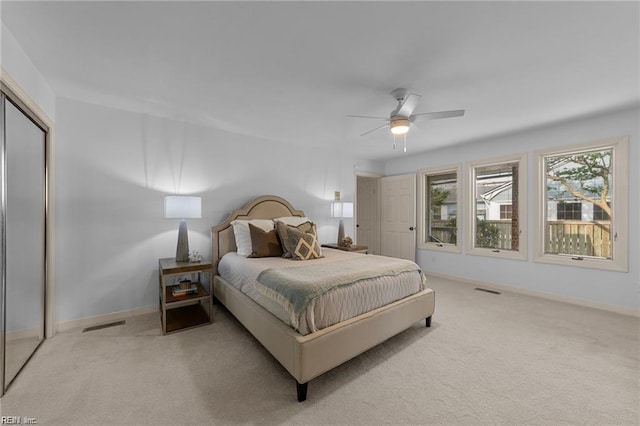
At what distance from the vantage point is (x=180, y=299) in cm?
280

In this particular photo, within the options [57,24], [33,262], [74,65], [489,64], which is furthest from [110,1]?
[489,64]

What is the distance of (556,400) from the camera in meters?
1.75

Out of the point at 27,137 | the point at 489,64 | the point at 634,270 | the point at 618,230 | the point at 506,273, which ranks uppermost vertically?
the point at 489,64

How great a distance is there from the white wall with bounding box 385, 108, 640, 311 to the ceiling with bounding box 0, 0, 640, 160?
35cm

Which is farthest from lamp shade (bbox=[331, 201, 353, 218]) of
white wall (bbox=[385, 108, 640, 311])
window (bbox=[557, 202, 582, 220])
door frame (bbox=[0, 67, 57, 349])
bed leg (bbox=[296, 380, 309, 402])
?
door frame (bbox=[0, 67, 57, 349])

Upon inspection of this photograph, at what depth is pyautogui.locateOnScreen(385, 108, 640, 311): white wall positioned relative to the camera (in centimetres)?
318

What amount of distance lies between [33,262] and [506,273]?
5815 millimetres

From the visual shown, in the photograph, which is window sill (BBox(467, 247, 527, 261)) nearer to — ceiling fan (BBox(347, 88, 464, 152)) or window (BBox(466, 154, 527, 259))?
window (BBox(466, 154, 527, 259))

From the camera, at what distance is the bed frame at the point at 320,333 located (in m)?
1.75

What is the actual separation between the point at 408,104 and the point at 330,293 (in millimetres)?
1893

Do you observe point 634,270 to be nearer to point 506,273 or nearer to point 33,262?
point 506,273

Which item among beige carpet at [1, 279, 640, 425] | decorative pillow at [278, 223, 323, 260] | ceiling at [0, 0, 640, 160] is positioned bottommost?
beige carpet at [1, 279, 640, 425]

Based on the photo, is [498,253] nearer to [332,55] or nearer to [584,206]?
[584,206]

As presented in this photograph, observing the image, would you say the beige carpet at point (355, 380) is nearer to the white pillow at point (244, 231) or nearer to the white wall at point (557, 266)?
the white wall at point (557, 266)
